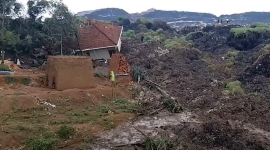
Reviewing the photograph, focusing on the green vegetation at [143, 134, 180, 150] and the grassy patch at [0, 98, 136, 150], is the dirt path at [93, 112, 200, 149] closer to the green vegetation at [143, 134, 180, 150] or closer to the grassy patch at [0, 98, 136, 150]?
the grassy patch at [0, 98, 136, 150]

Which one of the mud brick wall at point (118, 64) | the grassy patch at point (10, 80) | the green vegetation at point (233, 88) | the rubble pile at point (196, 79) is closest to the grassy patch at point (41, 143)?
the rubble pile at point (196, 79)

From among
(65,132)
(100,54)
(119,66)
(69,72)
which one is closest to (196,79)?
(119,66)

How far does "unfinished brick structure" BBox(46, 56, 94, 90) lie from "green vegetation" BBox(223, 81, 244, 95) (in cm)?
556

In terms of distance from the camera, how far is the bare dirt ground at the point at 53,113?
384 inches

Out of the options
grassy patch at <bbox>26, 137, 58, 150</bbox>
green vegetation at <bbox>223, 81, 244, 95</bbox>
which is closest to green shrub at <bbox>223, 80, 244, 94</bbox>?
green vegetation at <bbox>223, 81, 244, 95</bbox>

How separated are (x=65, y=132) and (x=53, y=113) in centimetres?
200

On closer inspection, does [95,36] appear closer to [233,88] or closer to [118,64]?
[118,64]

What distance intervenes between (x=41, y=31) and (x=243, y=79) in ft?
37.3

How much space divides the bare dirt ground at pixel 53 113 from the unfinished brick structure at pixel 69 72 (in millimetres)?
505

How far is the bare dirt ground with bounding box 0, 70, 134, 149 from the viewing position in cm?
975

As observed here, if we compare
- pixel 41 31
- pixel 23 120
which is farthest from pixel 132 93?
pixel 41 31

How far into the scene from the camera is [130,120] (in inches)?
482

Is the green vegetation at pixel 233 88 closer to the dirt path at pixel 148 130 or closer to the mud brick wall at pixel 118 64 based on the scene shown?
the dirt path at pixel 148 130

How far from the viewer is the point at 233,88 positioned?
1612cm
